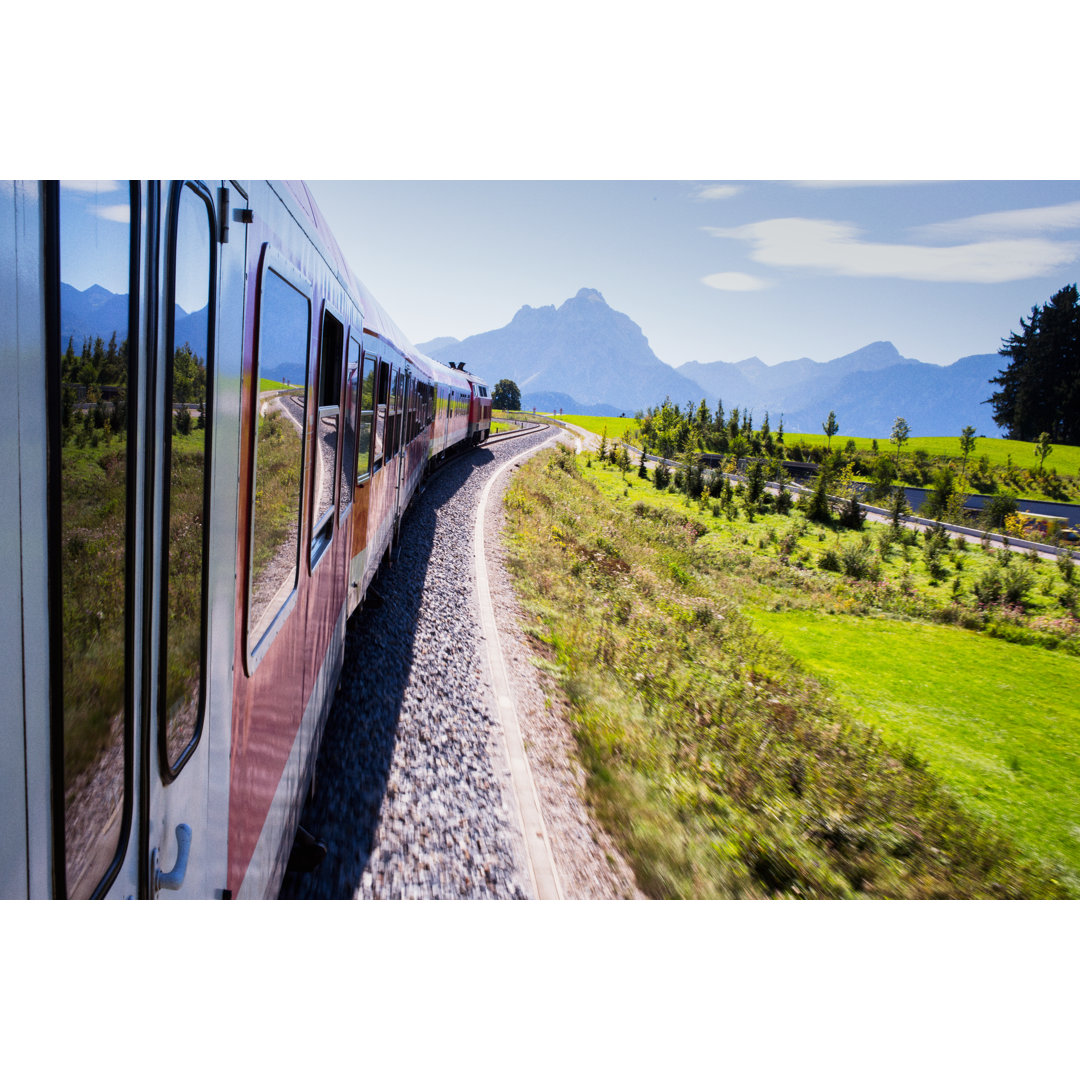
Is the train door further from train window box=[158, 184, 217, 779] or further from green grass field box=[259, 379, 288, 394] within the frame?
green grass field box=[259, 379, 288, 394]

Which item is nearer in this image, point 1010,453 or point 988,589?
point 988,589

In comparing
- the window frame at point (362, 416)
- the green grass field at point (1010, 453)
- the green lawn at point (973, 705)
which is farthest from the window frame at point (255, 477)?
the green grass field at point (1010, 453)

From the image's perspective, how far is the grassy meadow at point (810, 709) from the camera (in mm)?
5285

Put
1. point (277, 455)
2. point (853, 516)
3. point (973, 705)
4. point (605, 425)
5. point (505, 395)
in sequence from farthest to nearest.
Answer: point (505, 395) → point (605, 425) → point (853, 516) → point (973, 705) → point (277, 455)

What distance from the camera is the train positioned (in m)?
1.08

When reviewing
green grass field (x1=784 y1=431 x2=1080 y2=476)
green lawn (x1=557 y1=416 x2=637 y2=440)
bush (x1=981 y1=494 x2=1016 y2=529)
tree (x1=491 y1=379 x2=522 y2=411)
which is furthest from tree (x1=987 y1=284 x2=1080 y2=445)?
tree (x1=491 y1=379 x2=522 y2=411)

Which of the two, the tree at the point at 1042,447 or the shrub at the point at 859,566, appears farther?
the tree at the point at 1042,447

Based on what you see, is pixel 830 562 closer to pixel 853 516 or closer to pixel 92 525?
pixel 853 516

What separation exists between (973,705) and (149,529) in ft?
41.9

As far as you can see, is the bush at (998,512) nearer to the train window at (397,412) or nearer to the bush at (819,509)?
the bush at (819,509)

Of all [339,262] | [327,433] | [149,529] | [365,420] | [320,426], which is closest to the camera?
[149,529]

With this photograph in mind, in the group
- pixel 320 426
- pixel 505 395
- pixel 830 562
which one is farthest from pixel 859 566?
pixel 505 395

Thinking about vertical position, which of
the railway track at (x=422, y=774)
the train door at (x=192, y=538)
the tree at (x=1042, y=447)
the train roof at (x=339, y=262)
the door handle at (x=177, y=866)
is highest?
the tree at (x=1042, y=447)

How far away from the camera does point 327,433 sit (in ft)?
13.6
